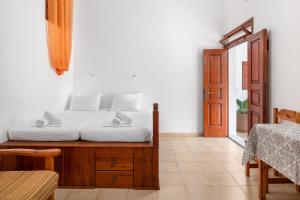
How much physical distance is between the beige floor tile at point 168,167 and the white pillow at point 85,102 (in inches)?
86.2

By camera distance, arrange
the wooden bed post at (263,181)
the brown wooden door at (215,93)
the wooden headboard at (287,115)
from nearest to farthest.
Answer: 1. the wooden bed post at (263,181)
2. the wooden headboard at (287,115)
3. the brown wooden door at (215,93)

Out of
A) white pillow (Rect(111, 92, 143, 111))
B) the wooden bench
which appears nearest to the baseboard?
white pillow (Rect(111, 92, 143, 111))

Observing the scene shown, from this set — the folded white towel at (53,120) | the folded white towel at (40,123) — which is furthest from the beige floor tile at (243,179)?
the folded white towel at (40,123)

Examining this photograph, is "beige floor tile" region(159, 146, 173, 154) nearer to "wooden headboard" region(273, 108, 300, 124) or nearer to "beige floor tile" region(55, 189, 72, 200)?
"wooden headboard" region(273, 108, 300, 124)

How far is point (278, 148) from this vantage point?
2.35m

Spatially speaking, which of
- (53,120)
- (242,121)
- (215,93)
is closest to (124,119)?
(53,120)

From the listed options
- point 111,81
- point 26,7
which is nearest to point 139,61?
point 111,81

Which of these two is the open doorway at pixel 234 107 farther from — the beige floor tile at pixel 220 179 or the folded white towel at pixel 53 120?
the folded white towel at pixel 53 120

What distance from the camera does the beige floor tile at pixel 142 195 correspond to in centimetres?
278

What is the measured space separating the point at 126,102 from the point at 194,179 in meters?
2.58

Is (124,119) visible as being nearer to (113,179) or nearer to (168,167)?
(113,179)

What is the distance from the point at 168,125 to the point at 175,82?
932mm

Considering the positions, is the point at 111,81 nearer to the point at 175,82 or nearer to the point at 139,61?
the point at 139,61

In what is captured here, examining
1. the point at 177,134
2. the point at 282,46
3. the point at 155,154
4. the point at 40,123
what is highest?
the point at 282,46
